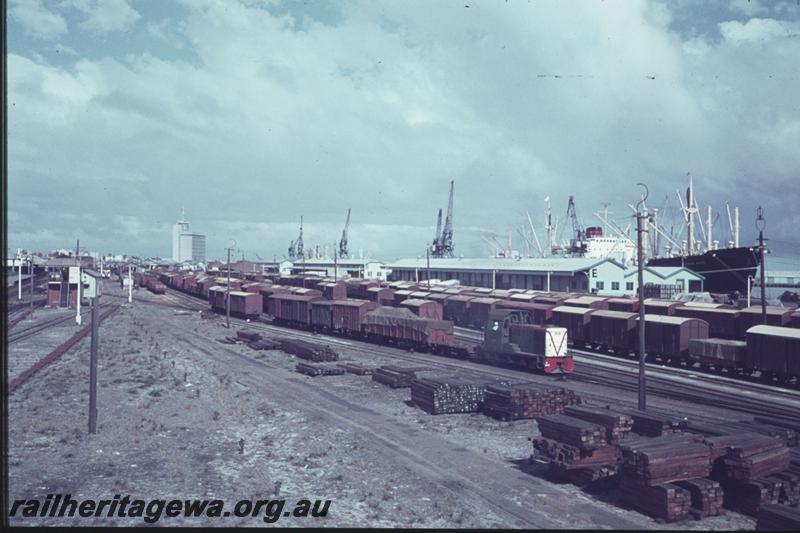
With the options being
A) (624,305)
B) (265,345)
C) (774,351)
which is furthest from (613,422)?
(624,305)

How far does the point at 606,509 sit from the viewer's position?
1513cm

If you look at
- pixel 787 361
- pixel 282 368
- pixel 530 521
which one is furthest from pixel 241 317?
pixel 530 521

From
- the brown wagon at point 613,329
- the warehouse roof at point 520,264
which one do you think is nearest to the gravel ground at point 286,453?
the brown wagon at point 613,329

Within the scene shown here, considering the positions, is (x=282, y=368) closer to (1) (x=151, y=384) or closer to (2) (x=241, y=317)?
Result: (1) (x=151, y=384)

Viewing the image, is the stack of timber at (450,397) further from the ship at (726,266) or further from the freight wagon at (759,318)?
the ship at (726,266)

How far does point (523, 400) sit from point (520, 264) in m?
70.1

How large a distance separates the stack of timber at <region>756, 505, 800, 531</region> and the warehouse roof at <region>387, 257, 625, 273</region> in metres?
66.4

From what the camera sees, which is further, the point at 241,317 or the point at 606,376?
the point at 241,317

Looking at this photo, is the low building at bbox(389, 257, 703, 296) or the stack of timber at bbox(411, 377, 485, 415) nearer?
the stack of timber at bbox(411, 377, 485, 415)

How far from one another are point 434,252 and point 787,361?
134 metres

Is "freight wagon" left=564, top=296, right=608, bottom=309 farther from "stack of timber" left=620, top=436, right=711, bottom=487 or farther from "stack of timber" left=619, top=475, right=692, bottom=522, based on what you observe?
"stack of timber" left=619, top=475, right=692, bottom=522

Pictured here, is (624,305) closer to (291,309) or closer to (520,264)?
(291,309)

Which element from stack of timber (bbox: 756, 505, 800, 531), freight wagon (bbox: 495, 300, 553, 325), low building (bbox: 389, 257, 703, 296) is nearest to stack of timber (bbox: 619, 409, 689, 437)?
stack of timber (bbox: 756, 505, 800, 531)

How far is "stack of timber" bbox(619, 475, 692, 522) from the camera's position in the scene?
46.4 ft
